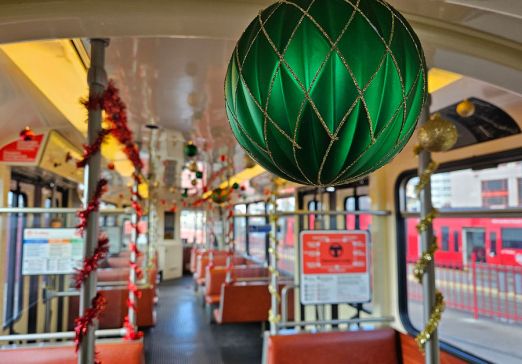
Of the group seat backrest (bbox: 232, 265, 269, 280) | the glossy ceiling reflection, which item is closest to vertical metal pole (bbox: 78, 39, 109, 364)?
the glossy ceiling reflection

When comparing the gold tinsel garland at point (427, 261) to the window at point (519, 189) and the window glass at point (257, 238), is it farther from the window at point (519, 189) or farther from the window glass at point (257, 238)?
the window glass at point (257, 238)

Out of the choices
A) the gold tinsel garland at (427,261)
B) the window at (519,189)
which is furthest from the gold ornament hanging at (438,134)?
the window at (519,189)

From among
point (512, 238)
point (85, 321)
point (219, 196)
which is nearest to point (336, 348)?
point (512, 238)

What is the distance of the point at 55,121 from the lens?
4027 millimetres

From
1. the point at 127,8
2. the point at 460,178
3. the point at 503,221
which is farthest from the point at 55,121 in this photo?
the point at 503,221

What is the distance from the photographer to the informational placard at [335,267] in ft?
11.7

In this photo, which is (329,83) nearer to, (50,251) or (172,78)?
(172,78)

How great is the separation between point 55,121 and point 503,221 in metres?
4.13

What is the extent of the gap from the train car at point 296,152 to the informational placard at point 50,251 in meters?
0.01

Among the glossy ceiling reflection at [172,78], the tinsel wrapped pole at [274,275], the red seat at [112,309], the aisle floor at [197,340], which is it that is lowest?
the aisle floor at [197,340]

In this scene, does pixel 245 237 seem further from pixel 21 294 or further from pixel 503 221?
pixel 503 221

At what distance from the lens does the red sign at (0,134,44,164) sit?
4.01 m

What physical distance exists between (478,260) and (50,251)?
142 inches

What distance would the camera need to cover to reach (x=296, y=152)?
834 mm
